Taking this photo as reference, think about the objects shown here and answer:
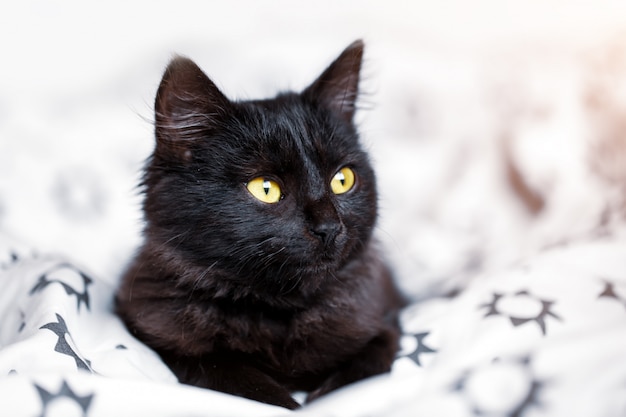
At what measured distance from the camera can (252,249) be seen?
1.30m

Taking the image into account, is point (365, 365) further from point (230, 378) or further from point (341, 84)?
point (341, 84)

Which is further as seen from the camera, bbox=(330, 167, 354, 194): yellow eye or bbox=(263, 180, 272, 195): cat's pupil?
bbox=(330, 167, 354, 194): yellow eye

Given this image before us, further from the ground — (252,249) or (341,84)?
(341,84)

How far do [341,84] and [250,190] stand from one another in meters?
0.47

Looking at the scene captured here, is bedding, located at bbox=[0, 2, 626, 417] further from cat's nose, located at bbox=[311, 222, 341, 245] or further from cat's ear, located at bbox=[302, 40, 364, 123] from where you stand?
cat's nose, located at bbox=[311, 222, 341, 245]

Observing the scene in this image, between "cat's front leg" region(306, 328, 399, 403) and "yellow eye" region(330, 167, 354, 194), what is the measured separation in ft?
1.16

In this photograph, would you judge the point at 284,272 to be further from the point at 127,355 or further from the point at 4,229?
the point at 4,229

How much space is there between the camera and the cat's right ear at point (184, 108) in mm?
1363

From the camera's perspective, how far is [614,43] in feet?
7.73

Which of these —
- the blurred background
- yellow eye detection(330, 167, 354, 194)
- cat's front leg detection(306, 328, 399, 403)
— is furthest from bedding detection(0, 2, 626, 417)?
yellow eye detection(330, 167, 354, 194)

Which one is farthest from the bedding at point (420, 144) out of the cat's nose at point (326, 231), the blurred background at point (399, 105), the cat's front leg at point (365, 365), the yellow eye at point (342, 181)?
the cat's nose at point (326, 231)

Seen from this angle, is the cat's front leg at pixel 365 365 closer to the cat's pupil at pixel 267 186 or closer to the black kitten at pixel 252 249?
the black kitten at pixel 252 249

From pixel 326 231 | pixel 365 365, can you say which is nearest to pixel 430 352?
pixel 365 365

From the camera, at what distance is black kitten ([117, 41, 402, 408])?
1313mm
